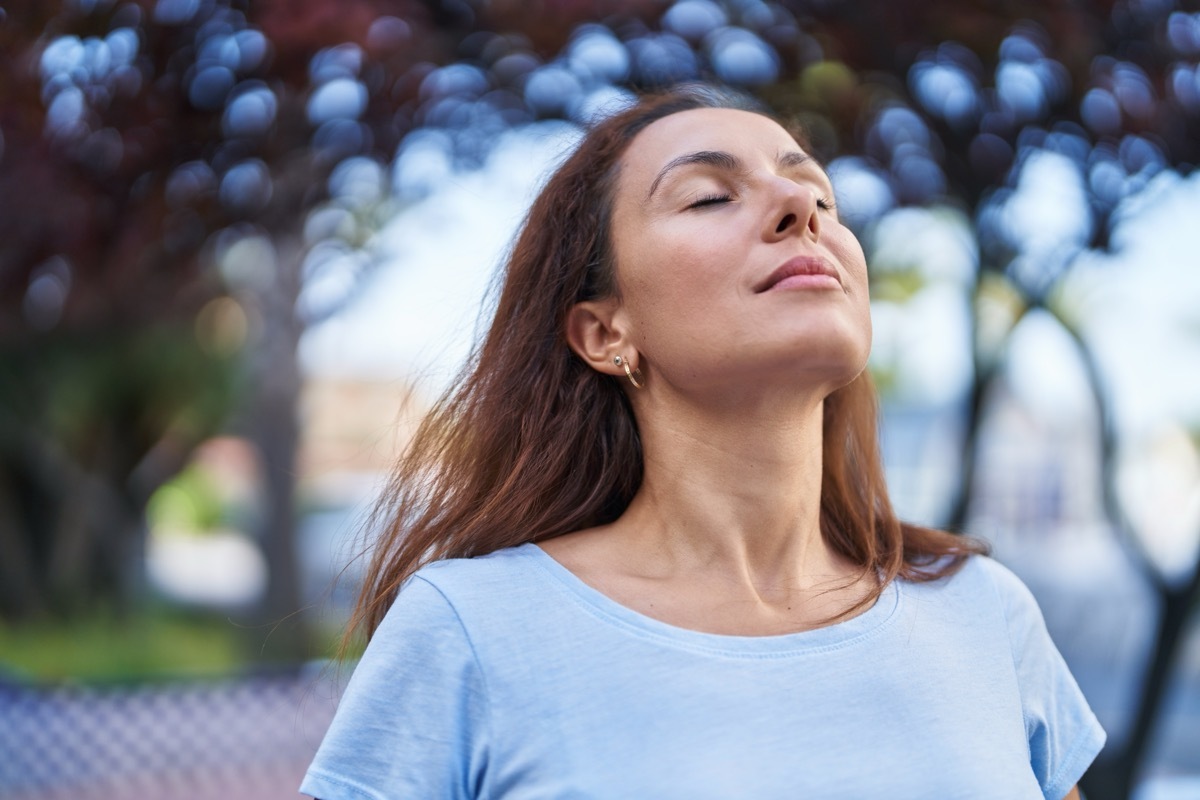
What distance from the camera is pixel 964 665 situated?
1.48 metres

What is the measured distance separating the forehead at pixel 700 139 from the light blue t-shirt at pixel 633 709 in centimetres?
63

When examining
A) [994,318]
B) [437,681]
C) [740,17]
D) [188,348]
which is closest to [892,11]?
[740,17]

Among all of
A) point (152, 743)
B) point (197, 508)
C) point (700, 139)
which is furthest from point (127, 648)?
point (197, 508)

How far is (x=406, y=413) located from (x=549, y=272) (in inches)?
16.9

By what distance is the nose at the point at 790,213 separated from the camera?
5.02 feet

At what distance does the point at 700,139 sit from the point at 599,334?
33 centimetres

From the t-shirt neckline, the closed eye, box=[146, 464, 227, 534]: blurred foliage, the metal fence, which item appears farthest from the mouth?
box=[146, 464, 227, 534]: blurred foliage

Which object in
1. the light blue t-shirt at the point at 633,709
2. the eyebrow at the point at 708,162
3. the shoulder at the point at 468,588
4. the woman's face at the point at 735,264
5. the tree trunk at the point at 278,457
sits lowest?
the tree trunk at the point at 278,457

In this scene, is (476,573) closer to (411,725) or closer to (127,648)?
(411,725)

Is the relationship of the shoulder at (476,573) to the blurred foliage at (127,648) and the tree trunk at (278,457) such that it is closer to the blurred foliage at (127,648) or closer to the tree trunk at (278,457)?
the blurred foliage at (127,648)

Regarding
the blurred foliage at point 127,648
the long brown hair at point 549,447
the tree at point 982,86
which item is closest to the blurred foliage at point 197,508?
the blurred foliage at point 127,648

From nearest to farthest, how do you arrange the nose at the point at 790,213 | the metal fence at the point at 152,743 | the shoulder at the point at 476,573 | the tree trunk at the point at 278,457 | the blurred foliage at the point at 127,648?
the shoulder at the point at 476,573
the nose at the point at 790,213
the metal fence at the point at 152,743
the blurred foliage at the point at 127,648
the tree trunk at the point at 278,457

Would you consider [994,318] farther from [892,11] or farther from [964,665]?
[964,665]

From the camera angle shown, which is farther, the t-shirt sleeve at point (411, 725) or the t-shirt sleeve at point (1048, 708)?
the t-shirt sleeve at point (1048, 708)
